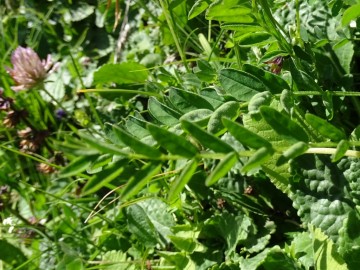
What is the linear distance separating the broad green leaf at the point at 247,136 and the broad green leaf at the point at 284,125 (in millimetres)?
38

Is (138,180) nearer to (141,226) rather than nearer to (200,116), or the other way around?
(200,116)

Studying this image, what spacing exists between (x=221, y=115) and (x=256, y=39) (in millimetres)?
246

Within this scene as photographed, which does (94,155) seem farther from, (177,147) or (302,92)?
(302,92)

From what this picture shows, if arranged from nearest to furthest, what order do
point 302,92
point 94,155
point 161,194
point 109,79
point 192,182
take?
point 94,155 → point 302,92 → point 192,182 → point 161,194 → point 109,79

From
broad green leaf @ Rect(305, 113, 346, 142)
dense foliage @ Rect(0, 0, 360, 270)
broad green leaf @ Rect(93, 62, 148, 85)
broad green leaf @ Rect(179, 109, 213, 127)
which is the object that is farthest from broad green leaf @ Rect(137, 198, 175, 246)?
broad green leaf @ Rect(305, 113, 346, 142)

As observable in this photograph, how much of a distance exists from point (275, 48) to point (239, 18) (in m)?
0.12

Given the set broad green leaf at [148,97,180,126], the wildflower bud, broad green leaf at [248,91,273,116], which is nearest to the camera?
broad green leaf at [248,91,273,116]

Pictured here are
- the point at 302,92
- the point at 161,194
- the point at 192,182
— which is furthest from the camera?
the point at 161,194

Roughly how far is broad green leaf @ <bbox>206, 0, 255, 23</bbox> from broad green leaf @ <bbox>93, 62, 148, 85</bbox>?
0.61m

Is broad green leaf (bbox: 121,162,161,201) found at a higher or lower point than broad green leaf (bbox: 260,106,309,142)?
lower

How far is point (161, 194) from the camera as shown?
1.64m

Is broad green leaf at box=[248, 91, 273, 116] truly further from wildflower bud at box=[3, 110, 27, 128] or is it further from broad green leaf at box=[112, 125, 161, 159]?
wildflower bud at box=[3, 110, 27, 128]

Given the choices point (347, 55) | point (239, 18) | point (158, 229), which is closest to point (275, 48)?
point (239, 18)

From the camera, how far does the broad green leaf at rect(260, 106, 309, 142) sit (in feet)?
2.69
